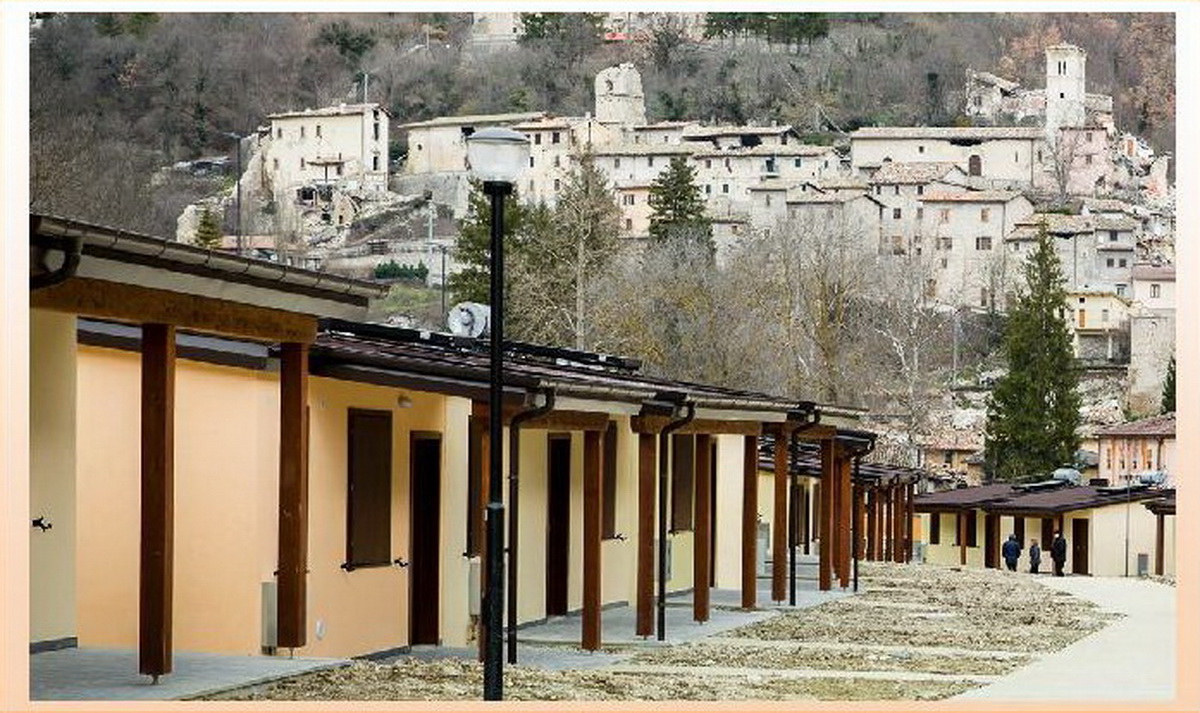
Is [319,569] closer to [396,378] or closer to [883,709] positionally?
[396,378]

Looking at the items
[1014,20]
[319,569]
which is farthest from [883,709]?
[1014,20]

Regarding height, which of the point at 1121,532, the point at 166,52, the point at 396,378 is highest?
the point at 166,52

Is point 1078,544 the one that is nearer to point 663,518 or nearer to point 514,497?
point 663,518

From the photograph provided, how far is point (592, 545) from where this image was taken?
1582 cm

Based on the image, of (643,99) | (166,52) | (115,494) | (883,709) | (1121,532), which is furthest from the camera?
(643,99)

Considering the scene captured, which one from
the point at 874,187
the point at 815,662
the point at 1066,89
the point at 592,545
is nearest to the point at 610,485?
the point at 592,545

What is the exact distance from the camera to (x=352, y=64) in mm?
154250

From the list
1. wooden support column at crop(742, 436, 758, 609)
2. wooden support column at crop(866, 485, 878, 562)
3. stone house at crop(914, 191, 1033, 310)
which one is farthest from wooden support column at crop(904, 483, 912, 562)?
stone house at crop(914, 191, 1033, 310)

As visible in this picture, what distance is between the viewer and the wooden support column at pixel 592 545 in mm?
15727

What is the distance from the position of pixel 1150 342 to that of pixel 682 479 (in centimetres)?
10336

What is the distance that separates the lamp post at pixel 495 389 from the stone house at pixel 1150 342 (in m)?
106

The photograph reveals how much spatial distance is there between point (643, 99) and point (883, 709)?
6255 inches

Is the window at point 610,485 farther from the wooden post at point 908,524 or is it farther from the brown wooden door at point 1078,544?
the brown wooden door at point 1078,544

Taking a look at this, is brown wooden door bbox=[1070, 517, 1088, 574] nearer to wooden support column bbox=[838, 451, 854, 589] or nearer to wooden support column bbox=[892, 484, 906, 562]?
wooden support column bbox=[892, 484, 906, 562]
